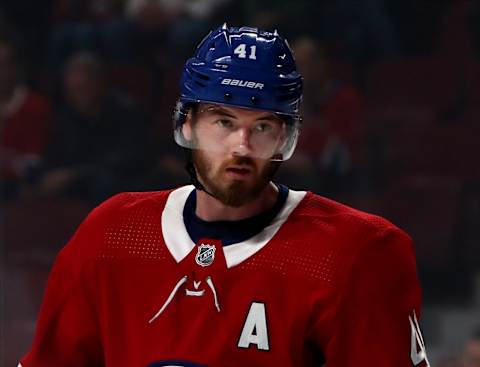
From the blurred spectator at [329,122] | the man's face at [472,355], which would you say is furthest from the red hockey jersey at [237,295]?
the blurred spectator at [329,122]

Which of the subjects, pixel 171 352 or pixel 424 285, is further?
pixel 424 285

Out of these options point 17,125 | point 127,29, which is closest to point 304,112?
point 127,29

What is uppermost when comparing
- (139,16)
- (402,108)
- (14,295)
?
(139,16)

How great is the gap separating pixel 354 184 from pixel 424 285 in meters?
0.41

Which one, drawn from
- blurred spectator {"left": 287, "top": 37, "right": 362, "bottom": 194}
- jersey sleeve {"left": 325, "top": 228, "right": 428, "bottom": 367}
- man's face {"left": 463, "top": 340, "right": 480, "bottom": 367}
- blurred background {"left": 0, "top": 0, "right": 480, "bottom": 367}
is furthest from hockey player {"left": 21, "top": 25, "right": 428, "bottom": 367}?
blurred spectator {"left": 287, "top": 37, "right": 362, "bottom": 194}

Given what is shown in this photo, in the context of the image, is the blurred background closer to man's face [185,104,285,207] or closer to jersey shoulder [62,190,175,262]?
jersey shoulder [62,190,175,262]

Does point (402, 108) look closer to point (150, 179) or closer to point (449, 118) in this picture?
point (449, 118)

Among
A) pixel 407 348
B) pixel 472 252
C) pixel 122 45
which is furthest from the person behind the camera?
pixel 122 45

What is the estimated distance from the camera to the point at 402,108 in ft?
12.5

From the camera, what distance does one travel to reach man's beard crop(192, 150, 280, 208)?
63.7 inches

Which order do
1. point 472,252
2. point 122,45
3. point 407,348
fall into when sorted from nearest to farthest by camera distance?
point 407,348, point 472,252, point 122,45

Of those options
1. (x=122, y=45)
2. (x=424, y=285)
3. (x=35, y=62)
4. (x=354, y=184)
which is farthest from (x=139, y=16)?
(x=424, y=285)

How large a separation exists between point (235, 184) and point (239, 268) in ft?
0.41

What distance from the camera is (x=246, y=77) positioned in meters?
1.63
